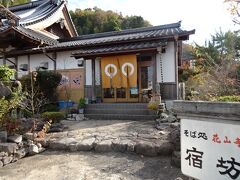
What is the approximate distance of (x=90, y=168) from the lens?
620 centimetres

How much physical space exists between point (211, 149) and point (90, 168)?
433cm

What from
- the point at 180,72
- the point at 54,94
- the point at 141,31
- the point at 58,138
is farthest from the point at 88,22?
the point at 58,138

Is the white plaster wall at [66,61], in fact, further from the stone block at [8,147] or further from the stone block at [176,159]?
the stone block at [176,159]

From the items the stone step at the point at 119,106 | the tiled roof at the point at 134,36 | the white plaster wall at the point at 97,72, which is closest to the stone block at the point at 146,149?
the stone step at the point at 119,106

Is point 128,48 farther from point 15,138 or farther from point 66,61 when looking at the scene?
point 15,138

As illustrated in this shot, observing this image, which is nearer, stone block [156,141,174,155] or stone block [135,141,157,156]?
stone block [156,141,174,155]

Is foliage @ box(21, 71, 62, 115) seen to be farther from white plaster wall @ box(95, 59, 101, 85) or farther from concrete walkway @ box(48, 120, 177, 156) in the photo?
concrete walkway @ box(48, 120, 177, 156)

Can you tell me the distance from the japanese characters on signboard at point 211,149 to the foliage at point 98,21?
1540 inches

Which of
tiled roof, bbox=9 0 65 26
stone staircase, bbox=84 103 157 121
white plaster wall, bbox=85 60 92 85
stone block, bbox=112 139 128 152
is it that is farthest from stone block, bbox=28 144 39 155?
tiled roof, bbox=9 0 65 26

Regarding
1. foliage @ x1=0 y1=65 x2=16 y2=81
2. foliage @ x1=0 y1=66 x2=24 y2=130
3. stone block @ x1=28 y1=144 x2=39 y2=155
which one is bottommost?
stone block @ x1=28 y1=144 x2=39 y2=155

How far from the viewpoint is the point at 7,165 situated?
6.84 metres

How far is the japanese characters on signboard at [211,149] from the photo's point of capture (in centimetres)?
220

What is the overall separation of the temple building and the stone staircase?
1175 millimetres

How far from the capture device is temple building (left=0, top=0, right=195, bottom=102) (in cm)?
1427
